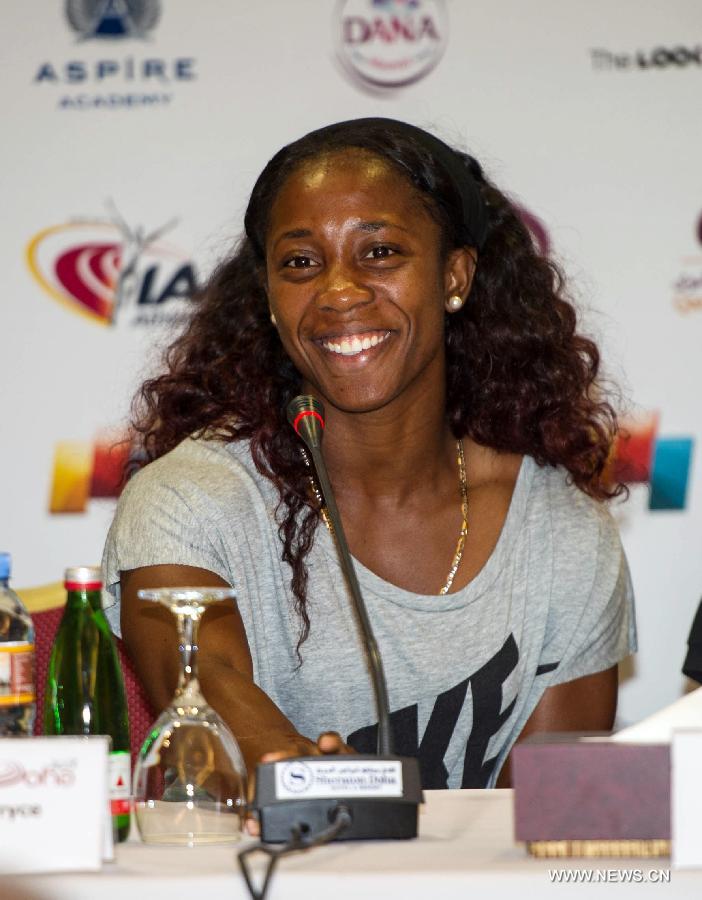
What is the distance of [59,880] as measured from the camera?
0.90 m

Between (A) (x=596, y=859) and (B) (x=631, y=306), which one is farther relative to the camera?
(B) (x=631, y=306)

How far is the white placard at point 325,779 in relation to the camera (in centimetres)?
100

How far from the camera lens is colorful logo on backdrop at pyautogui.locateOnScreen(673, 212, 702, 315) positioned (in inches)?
114

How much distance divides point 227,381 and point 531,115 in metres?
1.19

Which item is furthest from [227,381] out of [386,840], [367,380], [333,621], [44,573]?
[386,840]

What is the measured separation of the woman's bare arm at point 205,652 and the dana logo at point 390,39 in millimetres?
1552

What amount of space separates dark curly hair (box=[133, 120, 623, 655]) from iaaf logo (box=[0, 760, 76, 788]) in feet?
3.54

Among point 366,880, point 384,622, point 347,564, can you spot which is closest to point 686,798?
point 366,880

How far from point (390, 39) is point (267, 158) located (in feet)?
1.22

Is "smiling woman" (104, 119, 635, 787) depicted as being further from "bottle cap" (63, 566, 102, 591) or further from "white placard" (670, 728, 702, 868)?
"white placard" (670, 728, 702, 868)

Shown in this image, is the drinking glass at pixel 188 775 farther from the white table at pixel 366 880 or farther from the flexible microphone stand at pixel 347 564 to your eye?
the flexible microphone stand at pixel 347 564

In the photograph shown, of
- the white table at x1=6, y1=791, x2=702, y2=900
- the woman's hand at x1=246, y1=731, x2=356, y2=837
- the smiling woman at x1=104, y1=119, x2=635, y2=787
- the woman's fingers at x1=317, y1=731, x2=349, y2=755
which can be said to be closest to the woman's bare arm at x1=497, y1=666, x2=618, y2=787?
the smiling woman at x1=104, y1=119, x2=635, y2=787

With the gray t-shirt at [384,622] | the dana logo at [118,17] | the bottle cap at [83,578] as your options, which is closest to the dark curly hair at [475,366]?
the gray t-shirt at [384,622]

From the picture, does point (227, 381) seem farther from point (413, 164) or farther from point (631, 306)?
point (631, 306)
